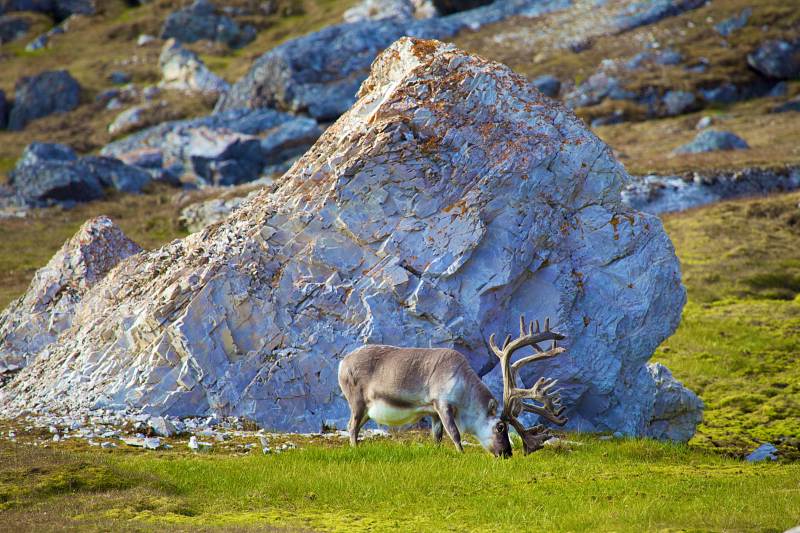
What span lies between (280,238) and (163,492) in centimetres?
851

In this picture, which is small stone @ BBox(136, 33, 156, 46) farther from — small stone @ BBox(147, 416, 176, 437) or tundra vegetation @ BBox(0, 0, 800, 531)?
small stone @ BBox(147, 416, 176, 437)

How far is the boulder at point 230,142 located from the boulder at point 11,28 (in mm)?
47720

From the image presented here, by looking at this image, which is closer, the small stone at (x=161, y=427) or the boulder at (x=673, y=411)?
the small stone at (x=161, y=427)

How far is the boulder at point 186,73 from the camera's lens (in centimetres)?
9138

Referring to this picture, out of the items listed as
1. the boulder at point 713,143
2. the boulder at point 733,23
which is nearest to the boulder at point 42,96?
the boulder at point 713,143

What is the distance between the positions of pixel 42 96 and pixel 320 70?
29437 millimetres

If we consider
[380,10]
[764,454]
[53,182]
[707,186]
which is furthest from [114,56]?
[764,454]

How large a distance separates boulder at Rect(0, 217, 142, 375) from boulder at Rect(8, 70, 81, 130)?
68124 mm

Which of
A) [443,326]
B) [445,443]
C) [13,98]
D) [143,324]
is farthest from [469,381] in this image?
[13,98]

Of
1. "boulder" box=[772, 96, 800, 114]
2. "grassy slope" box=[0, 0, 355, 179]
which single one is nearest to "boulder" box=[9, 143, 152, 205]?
"grassy slope" box=[0, 0, 355, 179]

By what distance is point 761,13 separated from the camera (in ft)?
280

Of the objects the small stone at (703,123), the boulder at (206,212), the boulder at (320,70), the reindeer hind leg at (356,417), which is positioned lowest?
the small stone at (703,123)

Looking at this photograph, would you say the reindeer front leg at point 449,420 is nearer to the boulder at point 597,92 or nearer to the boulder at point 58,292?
the boulder at point 58,292

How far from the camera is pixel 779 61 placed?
7850 cm
